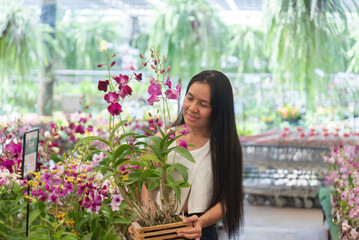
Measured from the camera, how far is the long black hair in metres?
1.58

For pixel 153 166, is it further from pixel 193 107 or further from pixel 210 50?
pixel 210 50

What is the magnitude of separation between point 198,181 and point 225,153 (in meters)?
0.12

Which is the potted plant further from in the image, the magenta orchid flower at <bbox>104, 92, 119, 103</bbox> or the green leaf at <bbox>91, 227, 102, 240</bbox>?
the green leaf at <bbox>91, 227, 102, 240</bbox>

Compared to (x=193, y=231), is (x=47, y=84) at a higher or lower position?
higher

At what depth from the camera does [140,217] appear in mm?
1426

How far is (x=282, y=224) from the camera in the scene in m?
4.48

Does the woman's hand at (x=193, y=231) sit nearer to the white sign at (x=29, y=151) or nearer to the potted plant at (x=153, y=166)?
the potted plant at (x=153, y=166)

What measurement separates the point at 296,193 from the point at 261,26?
164cm

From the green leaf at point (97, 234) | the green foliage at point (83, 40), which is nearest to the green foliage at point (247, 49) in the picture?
the green foliage at point (83, 40)

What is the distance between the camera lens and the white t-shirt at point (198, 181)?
156 centimetres

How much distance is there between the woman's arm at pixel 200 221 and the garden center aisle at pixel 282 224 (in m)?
2.54

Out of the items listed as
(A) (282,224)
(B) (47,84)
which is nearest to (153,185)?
(A) (282,224)

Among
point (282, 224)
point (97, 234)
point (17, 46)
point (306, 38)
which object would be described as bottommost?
point (282, 224)

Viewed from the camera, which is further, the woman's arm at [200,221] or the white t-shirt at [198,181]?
the white t-shirt at [198,181]
